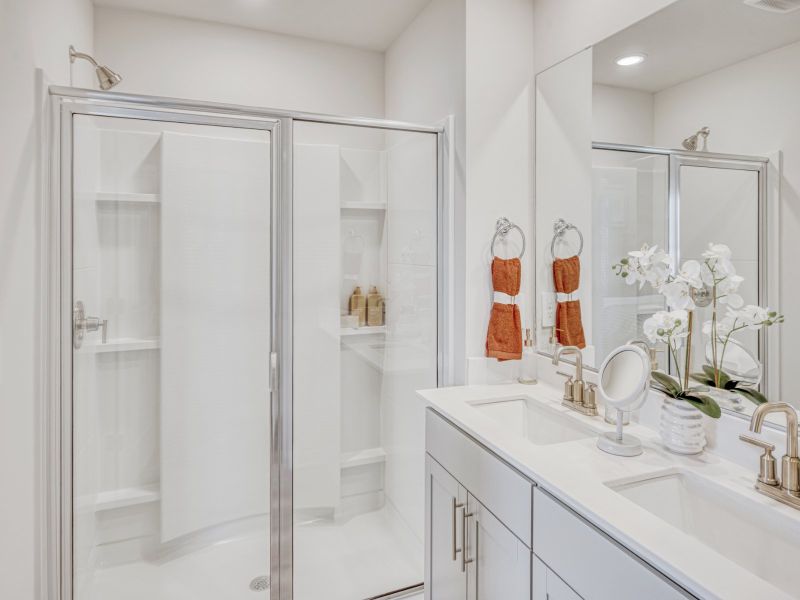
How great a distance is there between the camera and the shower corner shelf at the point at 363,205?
183cm

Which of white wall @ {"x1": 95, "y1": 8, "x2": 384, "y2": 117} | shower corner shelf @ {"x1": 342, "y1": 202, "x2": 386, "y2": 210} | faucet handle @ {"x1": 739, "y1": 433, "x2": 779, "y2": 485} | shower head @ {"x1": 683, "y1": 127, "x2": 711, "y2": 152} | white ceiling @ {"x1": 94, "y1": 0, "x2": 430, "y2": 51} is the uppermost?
white ceiling @ {"x1": 94, "y1": 0, "x2": 430, "y2": 51}

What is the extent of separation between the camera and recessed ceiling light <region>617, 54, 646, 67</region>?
1476 millimetres

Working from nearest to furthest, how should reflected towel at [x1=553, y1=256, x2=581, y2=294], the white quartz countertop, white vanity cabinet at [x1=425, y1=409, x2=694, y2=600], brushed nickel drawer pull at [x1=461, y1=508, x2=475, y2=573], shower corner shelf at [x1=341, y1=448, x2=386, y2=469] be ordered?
the white quartz countertop < white vanity cabinet at [x1=425, y1=409, x2=694, y2=600] < brushed nickel drawer pull at [x1=461, y1=508, x2=475, y2=573] < reflected towel at [x1=553, y1=256, x2=581, y2=294] < shower corner shelf at [x1=341, y1=448, x2=386, y2=469]

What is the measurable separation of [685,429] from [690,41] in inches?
42.2

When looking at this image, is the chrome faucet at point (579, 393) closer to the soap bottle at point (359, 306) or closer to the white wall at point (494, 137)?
the white wall at point (494, 137)

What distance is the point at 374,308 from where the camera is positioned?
192 cm

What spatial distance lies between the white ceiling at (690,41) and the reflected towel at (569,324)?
77 centimetres

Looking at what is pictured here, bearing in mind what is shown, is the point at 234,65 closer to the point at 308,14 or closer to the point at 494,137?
the point at 308,14

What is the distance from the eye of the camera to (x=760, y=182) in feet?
3.81

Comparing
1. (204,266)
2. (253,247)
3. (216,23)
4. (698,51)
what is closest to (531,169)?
(698,51)

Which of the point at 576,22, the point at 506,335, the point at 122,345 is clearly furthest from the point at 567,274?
the point at 122,345

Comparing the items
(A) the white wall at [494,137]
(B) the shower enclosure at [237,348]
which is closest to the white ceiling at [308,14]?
(A) the white wall at [494,137]

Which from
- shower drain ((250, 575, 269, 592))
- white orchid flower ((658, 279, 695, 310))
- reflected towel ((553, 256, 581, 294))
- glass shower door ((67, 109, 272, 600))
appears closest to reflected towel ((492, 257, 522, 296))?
reflected towel ((553, 256, 581, 294))

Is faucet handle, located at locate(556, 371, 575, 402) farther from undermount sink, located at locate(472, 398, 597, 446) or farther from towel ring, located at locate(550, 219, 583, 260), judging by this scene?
towel ring, located at locate(550, 219, 583, 260)
